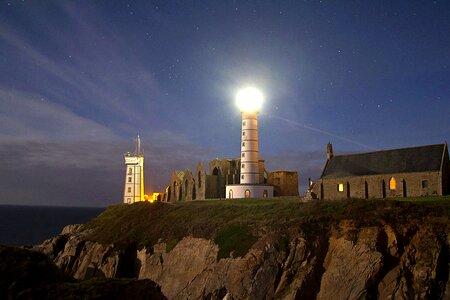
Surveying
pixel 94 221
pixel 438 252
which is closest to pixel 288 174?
pixel 94 221

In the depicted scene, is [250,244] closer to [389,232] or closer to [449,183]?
[389,232]

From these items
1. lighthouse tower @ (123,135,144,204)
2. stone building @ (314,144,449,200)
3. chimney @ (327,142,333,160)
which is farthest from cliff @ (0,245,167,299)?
lighthouse tower @ (123,135,144,204)

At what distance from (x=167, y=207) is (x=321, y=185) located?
19584mm

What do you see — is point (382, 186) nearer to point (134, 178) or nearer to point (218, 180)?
point (218, 180)

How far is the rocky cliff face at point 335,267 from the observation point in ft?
96.7

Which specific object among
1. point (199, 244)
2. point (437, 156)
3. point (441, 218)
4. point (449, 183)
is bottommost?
point (199, 244)

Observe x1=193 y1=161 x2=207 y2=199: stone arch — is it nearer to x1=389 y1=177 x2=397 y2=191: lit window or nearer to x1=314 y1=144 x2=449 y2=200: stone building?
x1=314 y1=144 x2=449 y2=200: stone building

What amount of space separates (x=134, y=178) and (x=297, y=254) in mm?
58810

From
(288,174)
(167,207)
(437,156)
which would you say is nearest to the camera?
(437,156)

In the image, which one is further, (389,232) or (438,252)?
(389,232)

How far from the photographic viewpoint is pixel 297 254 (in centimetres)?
3231

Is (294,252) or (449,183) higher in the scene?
(449,183)

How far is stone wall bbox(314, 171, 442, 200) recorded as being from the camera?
151 feet

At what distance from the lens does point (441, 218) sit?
32.3 meters
